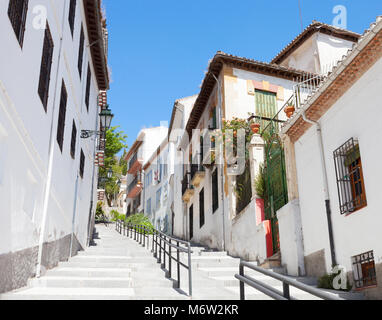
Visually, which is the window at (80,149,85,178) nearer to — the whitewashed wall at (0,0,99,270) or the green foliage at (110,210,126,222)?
the whitewashed wall at (0,0,99,270)

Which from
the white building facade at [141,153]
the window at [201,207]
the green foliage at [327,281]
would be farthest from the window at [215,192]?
the white building facade at [141,153]

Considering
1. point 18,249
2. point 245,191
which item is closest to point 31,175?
→ point 18,249

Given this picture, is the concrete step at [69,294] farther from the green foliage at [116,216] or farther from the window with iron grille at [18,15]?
the green foliage at [116,216]

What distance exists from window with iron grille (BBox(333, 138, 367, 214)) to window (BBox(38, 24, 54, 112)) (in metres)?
6.20

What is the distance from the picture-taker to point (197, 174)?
1981 cm

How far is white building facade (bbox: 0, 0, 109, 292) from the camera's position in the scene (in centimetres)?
628

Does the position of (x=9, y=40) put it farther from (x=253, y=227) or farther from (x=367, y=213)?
(x=253, y=227)

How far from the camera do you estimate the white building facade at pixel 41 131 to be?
20.6 ft

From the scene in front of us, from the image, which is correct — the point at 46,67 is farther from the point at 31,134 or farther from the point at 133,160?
the point at 133,160

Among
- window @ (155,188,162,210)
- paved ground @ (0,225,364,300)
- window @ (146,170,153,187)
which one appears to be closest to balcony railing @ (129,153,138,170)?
window @ (146,170,153,187)

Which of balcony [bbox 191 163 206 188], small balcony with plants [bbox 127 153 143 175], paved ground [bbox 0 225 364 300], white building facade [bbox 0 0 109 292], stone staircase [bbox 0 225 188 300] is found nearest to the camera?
white building facade [bbox 0 0 109 292]

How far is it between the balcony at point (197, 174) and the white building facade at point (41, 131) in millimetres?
6667

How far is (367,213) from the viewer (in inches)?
302
